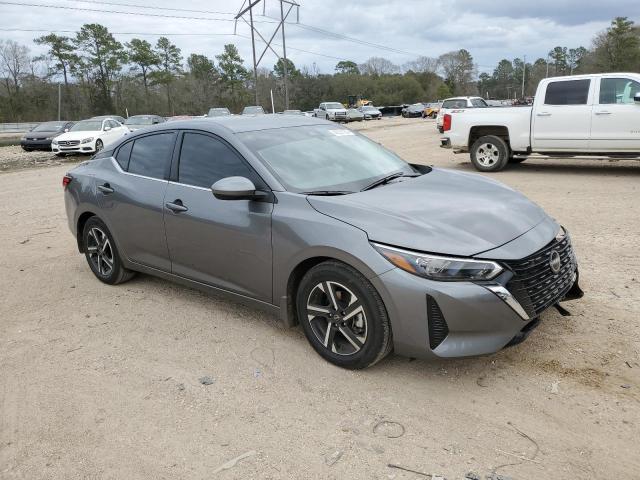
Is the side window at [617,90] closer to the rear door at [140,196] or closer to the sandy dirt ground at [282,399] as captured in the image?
the sandy dirt ground at [282,399]

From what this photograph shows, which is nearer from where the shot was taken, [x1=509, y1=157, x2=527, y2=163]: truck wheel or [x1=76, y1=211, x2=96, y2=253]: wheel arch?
[x1=76, y1=211, x2=96, y2=253]: wheel arch

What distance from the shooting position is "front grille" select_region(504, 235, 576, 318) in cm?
313

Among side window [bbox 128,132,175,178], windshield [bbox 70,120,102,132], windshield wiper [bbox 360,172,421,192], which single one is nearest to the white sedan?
windshield [bbox 70,120,102,132]

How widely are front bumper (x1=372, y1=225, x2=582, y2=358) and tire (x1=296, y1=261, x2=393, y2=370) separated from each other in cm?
11

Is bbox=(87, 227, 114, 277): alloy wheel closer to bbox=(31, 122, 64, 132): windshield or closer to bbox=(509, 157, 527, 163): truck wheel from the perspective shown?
bbox=(509, 157, 527, 163): truck wheel

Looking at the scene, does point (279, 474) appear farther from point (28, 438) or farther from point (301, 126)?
point (301, 126)

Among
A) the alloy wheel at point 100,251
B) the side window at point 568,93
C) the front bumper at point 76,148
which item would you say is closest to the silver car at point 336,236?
the alloy wheel at point 100,251

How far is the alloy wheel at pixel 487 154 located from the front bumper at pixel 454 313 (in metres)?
9.35

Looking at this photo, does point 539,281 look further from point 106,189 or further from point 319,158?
point 106,189

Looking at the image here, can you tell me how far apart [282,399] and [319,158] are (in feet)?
6.13

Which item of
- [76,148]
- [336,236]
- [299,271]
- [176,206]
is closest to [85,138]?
[76,148]

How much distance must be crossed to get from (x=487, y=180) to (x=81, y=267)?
4547mm

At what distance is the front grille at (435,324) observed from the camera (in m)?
3.05

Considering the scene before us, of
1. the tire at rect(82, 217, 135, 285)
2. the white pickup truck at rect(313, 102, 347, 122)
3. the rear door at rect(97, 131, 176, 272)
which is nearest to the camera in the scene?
the rear door at rect(97, 131, 176, 272)
